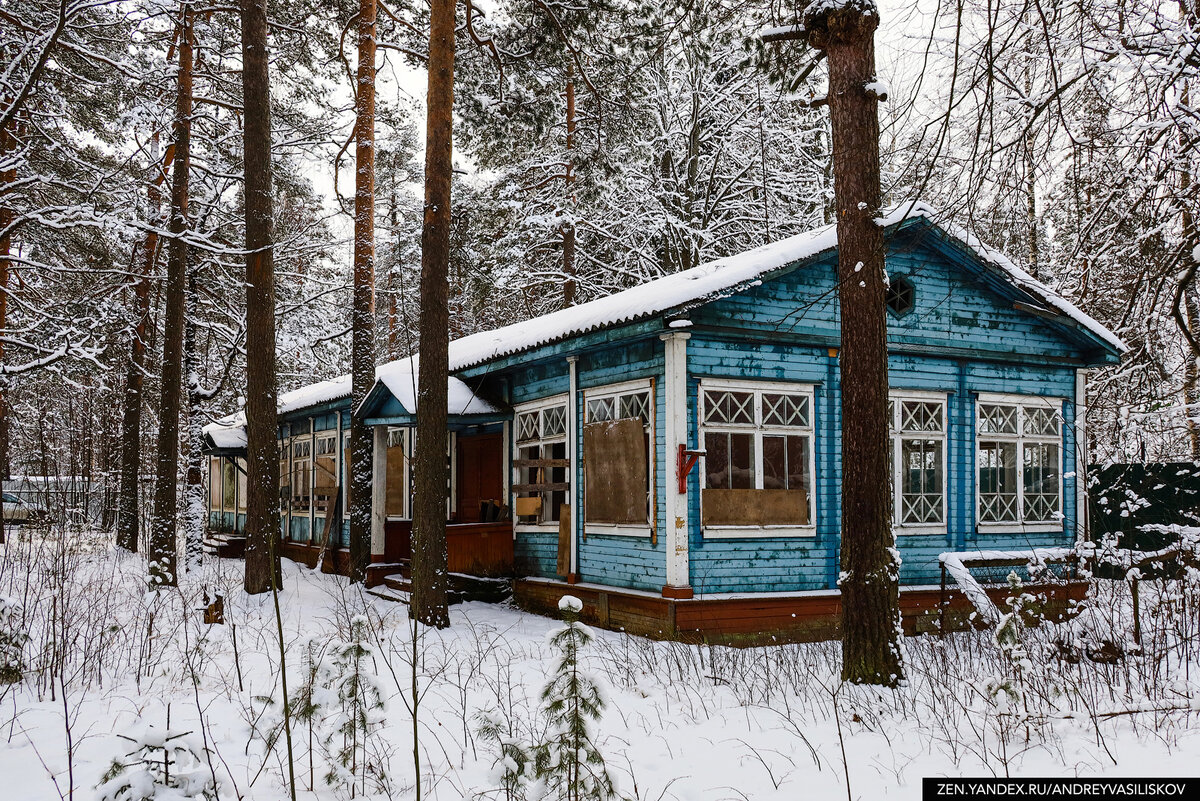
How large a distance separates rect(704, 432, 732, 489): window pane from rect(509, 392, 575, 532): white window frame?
230 cm

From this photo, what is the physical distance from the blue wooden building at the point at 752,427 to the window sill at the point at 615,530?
27 millimetres

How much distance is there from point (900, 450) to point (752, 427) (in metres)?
2.32

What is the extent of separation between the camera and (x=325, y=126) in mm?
15938

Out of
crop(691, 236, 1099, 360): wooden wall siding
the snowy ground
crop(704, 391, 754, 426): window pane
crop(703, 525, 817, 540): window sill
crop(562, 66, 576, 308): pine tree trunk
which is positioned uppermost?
crop(562, 66, 576, 308): pine tree trunk

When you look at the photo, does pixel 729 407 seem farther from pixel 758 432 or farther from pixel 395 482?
pixel 395 482

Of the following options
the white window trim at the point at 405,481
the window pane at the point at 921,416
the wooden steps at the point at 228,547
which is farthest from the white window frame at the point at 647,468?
the wooden steps at the point at 228,547

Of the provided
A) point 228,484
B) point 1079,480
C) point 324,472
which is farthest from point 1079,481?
point 228,484

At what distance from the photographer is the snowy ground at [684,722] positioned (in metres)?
4.74

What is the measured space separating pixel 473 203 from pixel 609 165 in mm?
10800

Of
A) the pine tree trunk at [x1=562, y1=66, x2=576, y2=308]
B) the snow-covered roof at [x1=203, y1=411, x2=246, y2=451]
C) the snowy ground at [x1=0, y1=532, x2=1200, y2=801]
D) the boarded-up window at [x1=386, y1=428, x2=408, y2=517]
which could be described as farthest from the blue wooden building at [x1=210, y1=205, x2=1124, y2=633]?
the snow-covered roof at [x1=203, y1=411, x2=246, y2=451]

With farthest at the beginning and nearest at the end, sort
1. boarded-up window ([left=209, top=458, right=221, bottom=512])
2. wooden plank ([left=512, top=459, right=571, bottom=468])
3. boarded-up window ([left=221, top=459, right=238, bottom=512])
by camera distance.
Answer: boarded-up window ([left=209, top=458, right=221, bottom=512]) → boarded-up window ([left=221, top=459, right=238, bottom=512]) → wooden plank ([left=512, top=459, right=571, bottom=468])

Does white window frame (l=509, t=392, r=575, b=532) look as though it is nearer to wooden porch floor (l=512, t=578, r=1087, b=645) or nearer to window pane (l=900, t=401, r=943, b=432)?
wooden porch floor (l=512, t=578, r=1087, b=645)

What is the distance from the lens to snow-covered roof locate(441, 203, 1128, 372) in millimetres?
9820

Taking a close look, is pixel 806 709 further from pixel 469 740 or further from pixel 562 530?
pixel 562 530
